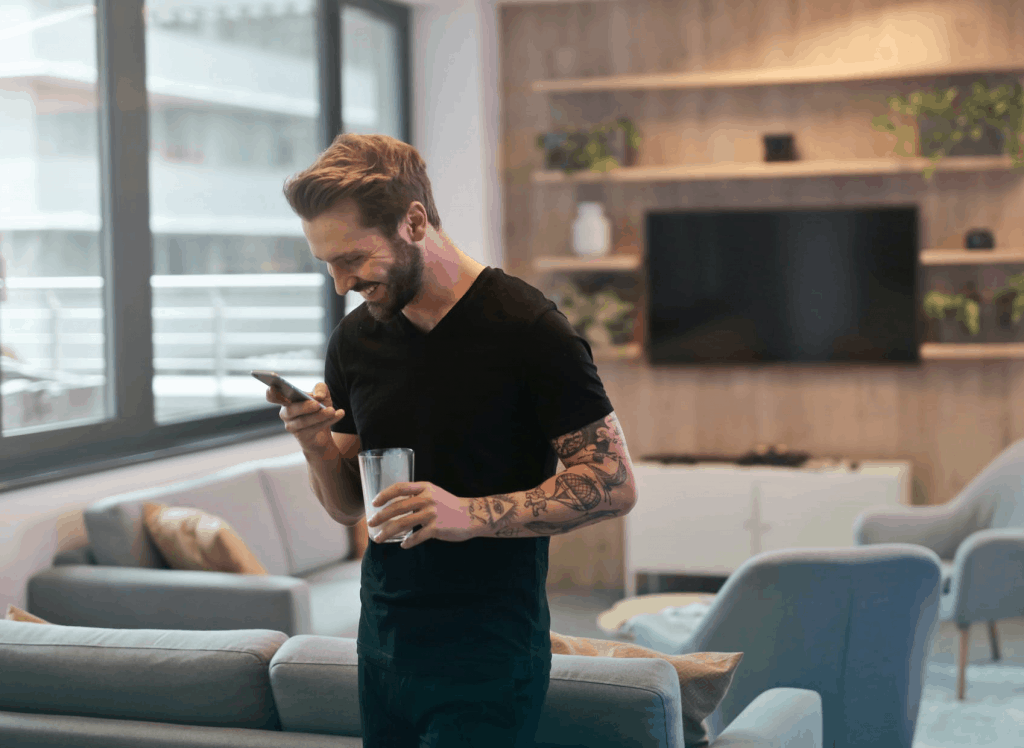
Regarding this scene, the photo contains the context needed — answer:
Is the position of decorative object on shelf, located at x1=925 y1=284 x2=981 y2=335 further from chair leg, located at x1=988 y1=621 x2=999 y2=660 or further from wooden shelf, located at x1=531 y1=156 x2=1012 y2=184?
chair leg, located at x1=988 y1=621 x2=999 y2=660

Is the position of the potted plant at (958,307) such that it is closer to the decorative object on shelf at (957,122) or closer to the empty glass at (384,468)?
the decorative object on shelf at (957,122)

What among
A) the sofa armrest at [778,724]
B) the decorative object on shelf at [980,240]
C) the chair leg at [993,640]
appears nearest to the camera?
the sofa armrest at [778,724]

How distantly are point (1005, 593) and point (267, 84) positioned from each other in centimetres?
334

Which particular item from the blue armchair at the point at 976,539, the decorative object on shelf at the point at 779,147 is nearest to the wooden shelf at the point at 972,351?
the blue armchair at the point at 976,539

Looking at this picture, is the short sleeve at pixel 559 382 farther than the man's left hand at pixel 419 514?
Yes

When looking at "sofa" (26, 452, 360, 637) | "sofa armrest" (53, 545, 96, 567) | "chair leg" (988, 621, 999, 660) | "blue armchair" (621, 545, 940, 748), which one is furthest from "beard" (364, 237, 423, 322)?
"chair leg" (988, 621, 999, 660)

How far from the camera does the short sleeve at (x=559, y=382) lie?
1.41 metres

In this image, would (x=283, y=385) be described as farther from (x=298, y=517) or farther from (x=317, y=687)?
(x=298, y=517)

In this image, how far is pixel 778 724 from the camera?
202 centimetres

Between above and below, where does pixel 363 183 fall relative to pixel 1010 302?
above

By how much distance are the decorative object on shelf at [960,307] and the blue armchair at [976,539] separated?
0.65 m

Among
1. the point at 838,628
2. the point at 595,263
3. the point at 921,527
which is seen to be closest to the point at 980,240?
the point at 921,527

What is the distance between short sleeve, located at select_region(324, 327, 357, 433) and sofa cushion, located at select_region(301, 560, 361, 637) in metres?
1.63

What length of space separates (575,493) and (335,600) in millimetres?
2399
